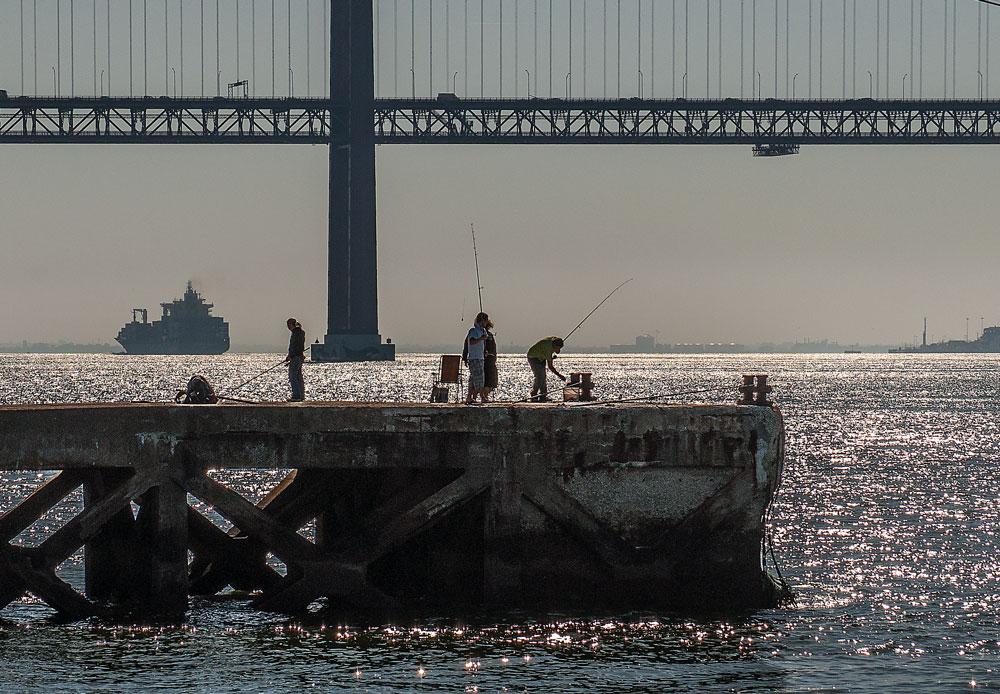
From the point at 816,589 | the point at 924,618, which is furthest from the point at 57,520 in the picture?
the point at 924,618

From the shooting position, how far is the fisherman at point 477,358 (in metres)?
16.4

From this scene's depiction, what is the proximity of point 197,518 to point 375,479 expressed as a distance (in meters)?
2.03

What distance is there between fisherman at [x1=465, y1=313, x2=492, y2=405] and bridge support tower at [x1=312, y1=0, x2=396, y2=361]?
87803 millimetres

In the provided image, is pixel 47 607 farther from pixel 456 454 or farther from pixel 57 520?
pixel 57 520

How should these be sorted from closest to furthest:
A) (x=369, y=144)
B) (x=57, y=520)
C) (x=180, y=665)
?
(x=180, y=665), (x=57, y=520), (x=369, y=144)

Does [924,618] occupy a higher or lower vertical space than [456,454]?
lower

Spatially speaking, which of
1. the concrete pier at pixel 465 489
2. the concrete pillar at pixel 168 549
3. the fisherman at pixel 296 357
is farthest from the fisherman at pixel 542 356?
the concrete pillar at pixel 168 549

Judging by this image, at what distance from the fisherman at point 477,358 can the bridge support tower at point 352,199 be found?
87.8m

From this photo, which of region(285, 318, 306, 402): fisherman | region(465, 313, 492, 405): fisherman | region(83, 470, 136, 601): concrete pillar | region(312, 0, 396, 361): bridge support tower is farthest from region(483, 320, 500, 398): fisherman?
region(312, 0, 396, 361): bridge support tower

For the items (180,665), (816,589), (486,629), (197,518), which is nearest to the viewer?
(180,665)

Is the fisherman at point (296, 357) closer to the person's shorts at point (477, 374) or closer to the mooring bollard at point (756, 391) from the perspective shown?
the person's shorts at point (477, 374)

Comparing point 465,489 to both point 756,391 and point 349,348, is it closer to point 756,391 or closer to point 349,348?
point 756,391

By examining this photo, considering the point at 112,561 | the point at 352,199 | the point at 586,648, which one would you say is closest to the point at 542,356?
the point at 586,648

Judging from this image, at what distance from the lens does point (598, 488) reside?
15477mm
